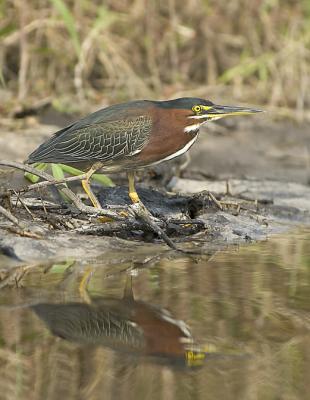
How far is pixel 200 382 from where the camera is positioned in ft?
9.29

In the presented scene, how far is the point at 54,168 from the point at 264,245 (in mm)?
1516

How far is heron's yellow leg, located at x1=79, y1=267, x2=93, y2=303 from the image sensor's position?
3.96 metres

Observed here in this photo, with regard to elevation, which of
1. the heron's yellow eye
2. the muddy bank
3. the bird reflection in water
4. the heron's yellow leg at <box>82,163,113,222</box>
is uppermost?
the heron's yellow eye

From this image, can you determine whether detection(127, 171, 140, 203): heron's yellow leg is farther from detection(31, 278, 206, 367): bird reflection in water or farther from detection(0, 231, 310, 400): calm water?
detection(31, 278, 206, 367): bird reflection in water

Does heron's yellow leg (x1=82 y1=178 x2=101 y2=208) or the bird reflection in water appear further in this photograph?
heron's yellow leg (x1=82 y1=178 x2=101 y2=208)

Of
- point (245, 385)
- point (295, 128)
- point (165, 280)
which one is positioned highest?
point (245, 385)

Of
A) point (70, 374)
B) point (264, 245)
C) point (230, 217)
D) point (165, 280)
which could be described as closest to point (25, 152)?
point (230, 217)

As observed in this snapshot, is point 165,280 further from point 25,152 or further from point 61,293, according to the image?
point 25,152

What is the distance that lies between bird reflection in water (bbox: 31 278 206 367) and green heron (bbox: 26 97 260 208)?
1.86 metres

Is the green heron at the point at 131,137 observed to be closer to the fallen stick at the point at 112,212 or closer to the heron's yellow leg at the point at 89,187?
the heron's yellow leg at the point at 89,187

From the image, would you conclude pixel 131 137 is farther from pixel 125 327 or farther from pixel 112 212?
pixel 125 327

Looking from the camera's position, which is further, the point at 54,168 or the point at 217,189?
the point at 217,189

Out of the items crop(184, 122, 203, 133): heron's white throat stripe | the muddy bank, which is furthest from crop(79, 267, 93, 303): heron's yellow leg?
crop(184, 122, 203, 133): heron's white throat stripe

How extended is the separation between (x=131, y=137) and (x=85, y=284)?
168 cm
